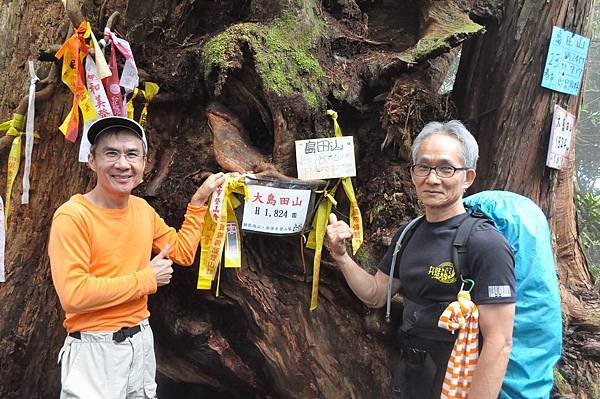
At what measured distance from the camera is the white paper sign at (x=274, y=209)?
118 inches

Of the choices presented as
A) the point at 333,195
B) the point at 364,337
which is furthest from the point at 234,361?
the point at 333,195

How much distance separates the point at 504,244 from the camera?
7.26 ft

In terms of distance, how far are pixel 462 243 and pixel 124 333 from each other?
162 centimetres

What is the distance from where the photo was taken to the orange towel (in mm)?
2150

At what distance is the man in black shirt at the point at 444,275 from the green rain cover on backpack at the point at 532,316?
8.7 inches

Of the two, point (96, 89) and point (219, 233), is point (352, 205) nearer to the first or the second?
point (219, 233)

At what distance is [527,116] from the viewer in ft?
12.3

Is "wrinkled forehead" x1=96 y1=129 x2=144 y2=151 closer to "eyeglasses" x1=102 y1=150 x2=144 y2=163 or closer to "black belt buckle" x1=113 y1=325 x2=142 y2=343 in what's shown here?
"eyeglasses" x1=102 y1=150 x2=144 y2=163

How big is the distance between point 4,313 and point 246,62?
238 centimetres

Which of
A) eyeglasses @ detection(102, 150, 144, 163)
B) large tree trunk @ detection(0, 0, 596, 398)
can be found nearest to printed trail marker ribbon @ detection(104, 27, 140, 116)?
large tree trunk @ detection(0, 0, 596, 398)

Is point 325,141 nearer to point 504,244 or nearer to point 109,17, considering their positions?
point 504,244

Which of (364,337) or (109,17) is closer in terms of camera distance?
Answer: (364,337)

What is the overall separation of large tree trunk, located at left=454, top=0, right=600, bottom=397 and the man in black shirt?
4.96 feet

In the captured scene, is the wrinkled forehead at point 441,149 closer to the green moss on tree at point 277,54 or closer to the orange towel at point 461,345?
the orange towel at point 461,345
